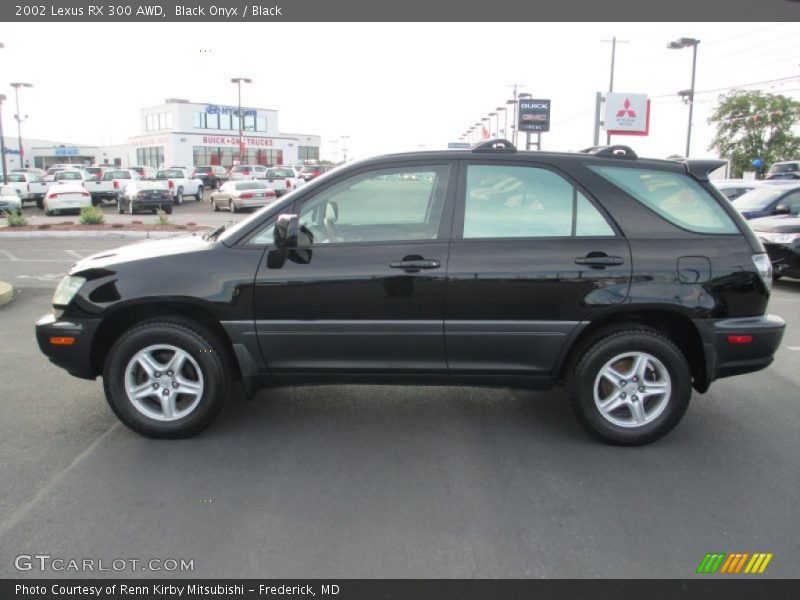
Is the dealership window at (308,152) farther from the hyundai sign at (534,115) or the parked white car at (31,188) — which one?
the parked white car at (31,188)

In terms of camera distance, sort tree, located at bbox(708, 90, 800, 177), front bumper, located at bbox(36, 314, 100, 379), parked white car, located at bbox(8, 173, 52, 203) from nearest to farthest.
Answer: front bumper, located at bbox(36, 314, 100, 379)
parked white car, located at bbox(8, 173, 52, 203)
tree, located at bbox(708, 90, 800, 177)

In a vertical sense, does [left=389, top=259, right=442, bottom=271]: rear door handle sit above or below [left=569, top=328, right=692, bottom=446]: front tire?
above

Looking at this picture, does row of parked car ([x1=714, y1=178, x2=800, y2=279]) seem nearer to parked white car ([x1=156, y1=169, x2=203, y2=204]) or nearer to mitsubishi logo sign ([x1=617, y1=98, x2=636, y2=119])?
parked white car ([x1=156, y1=169, x2=203, y2=204])

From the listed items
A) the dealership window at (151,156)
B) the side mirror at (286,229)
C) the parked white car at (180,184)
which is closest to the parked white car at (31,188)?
the parked white car at (180,184)

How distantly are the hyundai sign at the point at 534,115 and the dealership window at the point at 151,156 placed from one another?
163 feet

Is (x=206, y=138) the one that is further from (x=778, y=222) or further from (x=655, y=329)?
(x=655, y=329)

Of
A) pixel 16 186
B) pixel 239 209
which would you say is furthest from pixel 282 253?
pixel 16 186

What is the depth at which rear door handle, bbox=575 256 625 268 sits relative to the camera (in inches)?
165

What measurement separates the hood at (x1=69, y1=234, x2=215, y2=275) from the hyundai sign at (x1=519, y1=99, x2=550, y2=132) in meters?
45.5

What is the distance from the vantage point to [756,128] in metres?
56.0

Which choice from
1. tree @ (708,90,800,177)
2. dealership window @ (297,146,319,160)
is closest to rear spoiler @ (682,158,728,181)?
tree @ (708,90,800,177)

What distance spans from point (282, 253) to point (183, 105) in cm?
8358
